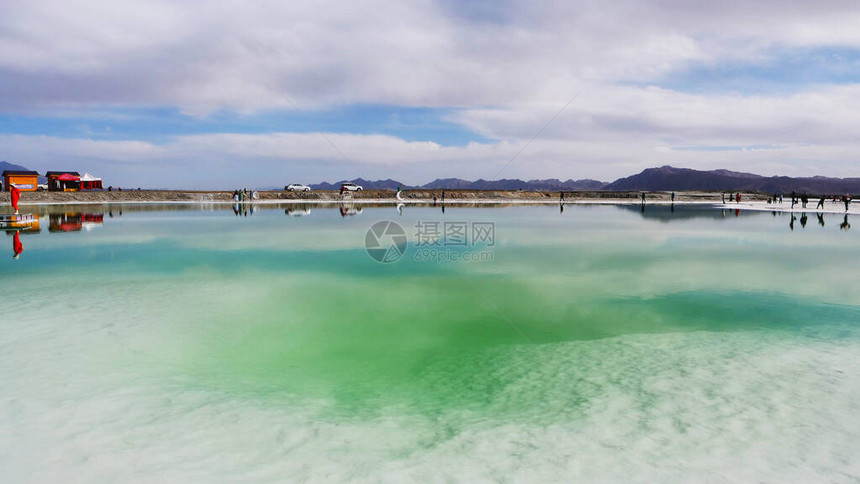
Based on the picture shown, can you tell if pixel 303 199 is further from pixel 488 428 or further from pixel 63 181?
pixel 488 428

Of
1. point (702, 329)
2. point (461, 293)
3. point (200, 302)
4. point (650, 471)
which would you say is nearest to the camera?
point (650, 471)

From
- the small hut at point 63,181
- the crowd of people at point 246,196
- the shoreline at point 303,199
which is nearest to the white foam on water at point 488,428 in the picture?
the shoreline at point 303,199

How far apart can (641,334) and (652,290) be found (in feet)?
16.4

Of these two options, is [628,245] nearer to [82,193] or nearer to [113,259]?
[113,259]

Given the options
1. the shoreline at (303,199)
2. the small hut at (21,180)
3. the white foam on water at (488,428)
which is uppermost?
the small hut at (21,180)

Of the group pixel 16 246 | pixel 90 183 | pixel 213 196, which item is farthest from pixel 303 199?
pixel 16 246

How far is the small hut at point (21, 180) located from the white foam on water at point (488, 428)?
86422 millimetres

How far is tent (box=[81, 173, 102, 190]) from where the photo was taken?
8900cm

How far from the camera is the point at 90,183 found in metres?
91.0

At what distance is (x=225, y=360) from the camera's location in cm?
941

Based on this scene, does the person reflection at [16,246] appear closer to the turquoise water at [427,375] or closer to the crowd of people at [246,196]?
the turquoise water at [427,375]

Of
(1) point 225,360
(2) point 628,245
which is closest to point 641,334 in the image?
(1) point 225,360

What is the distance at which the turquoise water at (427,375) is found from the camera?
239 inches

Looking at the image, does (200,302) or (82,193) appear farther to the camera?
(82,193)
